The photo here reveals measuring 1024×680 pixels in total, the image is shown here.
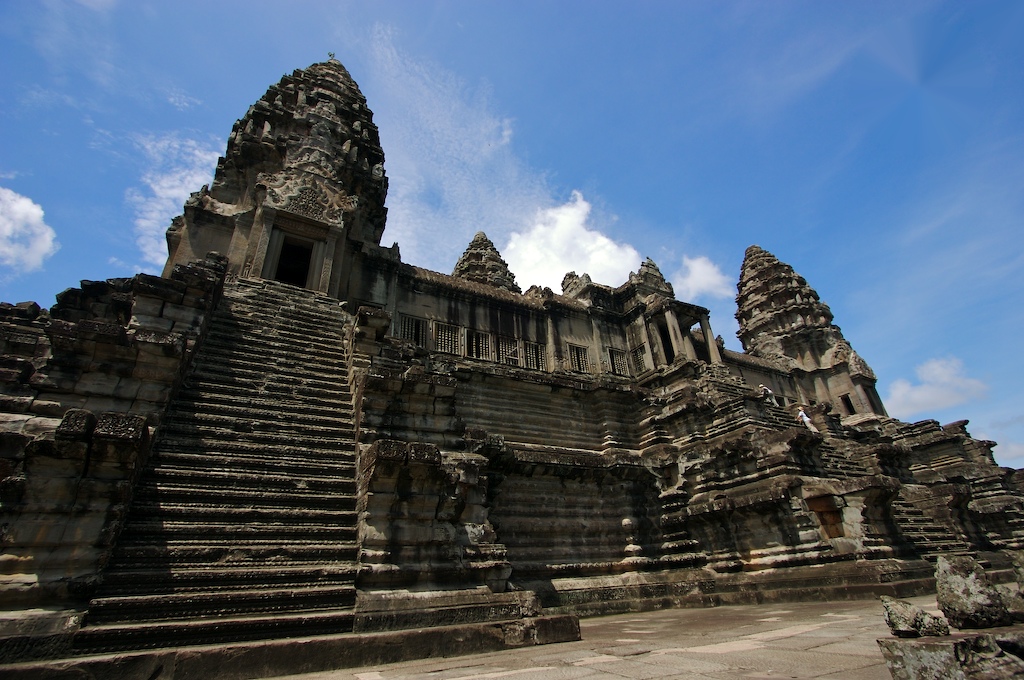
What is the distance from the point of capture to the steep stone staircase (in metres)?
5.40

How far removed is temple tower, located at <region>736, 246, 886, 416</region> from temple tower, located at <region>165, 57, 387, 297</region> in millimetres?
25056

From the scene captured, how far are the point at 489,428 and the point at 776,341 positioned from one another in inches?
1019

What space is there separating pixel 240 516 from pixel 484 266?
25.7 metres

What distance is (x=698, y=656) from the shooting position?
4.82 m

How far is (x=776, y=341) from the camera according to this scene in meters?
33.1

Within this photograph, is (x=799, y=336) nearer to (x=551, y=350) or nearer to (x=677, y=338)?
(x=677, y=338)

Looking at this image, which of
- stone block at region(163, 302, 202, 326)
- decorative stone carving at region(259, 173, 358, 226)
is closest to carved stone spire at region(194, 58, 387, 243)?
decorative stone carving at region(259, 173, 358, 226)

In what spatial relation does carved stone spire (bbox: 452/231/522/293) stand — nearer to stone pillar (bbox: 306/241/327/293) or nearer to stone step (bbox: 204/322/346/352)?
stone pillar (bbox: 306/241/327/293)

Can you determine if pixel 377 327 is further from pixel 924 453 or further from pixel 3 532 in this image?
pixel 924 453

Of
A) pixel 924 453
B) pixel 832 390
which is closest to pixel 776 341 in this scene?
pixel 832 390

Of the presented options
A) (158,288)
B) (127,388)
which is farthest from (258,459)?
(158,288)

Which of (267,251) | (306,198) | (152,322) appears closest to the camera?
(152,322)

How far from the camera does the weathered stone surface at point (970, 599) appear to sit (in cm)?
345

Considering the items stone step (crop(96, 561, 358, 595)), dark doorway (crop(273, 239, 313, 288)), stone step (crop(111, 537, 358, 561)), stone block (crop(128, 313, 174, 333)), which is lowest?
stone step (crop(96, 561, 358, 595))
